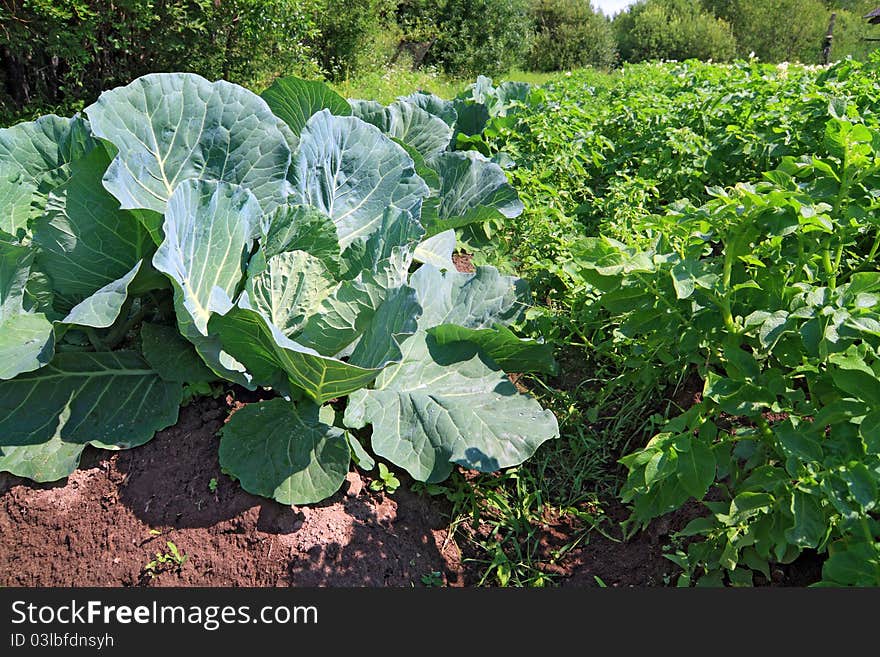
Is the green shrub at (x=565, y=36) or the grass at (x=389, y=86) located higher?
the green shrub at (x=565, y=36)

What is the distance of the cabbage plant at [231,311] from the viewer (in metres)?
2.23

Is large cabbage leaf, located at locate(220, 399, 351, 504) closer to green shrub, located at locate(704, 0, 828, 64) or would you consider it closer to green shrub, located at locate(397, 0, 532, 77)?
green shrub, located at locate(397, 0, 532, 77)

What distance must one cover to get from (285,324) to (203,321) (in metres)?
0.31

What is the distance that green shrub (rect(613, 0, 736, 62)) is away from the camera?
27938 millimetres

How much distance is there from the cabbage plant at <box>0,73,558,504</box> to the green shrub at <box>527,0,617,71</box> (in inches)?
910

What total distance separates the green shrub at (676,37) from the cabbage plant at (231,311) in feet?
90.1

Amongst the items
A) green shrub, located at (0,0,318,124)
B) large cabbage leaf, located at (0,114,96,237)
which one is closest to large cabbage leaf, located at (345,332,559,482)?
large cabbage leaf, located at (0,114,96,237)

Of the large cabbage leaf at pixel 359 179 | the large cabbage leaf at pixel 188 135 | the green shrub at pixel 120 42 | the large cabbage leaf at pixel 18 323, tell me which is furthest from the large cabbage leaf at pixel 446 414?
the green shrub at pixel 120 42

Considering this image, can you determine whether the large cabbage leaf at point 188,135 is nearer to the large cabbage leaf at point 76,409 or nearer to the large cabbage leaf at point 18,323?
the large cabbage leaf at point 18,323

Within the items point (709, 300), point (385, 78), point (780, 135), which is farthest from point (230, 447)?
point (385, 78)

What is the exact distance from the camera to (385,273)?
2.35m

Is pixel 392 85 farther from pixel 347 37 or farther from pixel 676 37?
pixel 676 37

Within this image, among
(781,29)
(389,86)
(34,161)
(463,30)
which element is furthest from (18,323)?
(781,29)

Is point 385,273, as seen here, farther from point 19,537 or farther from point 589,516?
point 19,537
